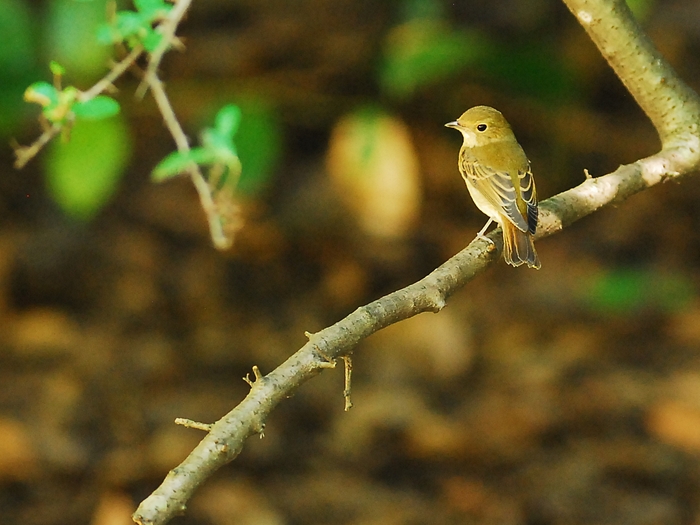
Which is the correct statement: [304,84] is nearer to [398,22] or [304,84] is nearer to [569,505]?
[398,22]

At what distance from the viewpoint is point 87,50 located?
4.28 metres

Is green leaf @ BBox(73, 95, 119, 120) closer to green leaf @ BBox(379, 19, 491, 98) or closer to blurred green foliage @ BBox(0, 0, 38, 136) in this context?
blurred green foliage @ BBox(0, 0, 38, 136)

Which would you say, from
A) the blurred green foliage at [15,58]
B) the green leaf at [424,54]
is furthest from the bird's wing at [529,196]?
the blurred green foliage at [15,58]

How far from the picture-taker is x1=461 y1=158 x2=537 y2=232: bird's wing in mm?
3273

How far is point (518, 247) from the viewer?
122 inches

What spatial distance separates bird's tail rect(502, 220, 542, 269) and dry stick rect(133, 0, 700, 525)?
0.08m

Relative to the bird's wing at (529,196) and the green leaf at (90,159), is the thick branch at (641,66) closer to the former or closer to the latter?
the bird's wing at (529,196)

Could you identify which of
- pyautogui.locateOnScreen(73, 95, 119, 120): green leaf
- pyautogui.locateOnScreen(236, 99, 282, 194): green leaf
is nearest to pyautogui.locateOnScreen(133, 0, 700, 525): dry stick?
pyautogui.locateOnScreen(73, 95, 119, 120): green leaf

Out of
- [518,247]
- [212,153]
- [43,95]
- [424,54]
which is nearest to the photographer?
[43,95]

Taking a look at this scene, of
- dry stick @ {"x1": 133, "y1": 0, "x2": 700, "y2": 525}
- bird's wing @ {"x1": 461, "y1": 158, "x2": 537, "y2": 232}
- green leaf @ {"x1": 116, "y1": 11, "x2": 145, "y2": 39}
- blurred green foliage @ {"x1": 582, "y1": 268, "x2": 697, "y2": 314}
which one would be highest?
blurred green foliage @ {"x1": 582, "y1": 268, "x2": 697, "y2": 314}

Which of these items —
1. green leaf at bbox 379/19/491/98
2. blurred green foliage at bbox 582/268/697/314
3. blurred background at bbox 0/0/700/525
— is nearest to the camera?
blurred background at bbox 0/0/700/525

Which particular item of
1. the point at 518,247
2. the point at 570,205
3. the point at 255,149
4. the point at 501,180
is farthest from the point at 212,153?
the point at 255,149

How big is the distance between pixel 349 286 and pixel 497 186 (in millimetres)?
2385

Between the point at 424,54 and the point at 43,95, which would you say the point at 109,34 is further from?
the point at 424,54
